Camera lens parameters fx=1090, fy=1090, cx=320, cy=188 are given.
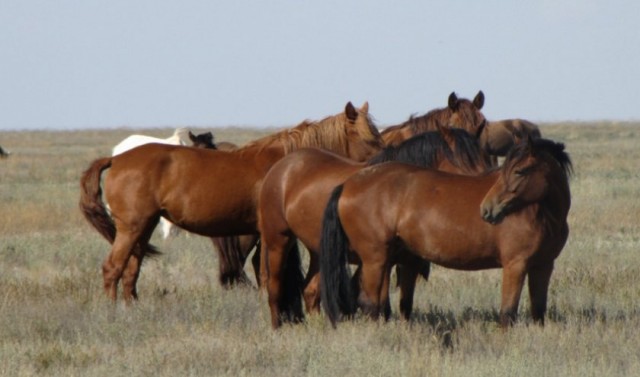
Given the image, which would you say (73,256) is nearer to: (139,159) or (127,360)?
(139,159)

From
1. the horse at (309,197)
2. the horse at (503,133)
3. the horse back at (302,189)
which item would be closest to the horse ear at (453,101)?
the horse at (309,197)

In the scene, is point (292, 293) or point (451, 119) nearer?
point (292, 293)

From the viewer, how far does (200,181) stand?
9414 mm

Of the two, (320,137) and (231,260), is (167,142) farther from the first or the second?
(320,137)

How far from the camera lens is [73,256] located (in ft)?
41.3

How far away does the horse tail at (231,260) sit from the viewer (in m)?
10.3

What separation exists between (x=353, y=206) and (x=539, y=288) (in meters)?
1.37

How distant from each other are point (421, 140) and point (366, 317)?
156 cm

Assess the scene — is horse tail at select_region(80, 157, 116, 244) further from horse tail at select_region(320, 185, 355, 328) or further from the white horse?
the white horse

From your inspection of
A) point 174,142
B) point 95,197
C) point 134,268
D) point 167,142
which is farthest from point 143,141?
point 134,268

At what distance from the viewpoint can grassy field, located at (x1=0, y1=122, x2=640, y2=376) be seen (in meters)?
6.39

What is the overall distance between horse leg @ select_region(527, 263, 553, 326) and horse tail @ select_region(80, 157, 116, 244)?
13.9 feet

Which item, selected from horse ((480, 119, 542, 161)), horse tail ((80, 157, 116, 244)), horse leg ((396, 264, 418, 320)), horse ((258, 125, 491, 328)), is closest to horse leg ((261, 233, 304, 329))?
horse ((258, 125, 491, 328))

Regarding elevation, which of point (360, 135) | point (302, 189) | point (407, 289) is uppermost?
point (360, 135)
